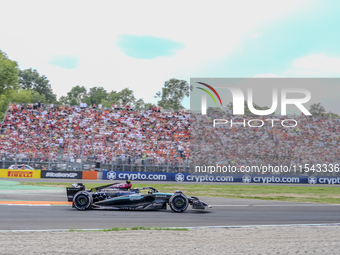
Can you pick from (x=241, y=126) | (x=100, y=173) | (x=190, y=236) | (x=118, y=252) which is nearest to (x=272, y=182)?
(x=241, y=126)

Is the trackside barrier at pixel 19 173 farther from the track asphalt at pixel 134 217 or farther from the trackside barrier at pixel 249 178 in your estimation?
the track asphalt at pixel 134 217

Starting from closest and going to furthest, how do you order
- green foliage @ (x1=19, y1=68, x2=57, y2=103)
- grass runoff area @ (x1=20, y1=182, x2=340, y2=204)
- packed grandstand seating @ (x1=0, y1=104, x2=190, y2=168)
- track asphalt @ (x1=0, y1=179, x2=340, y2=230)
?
track asphalt @ (x1=0, y1=179, x2=340, y2=230)
grass runoff area @ (x1=20, y1=182, x2=340, y2=204)
packed grandstand seating @ (x1=0, y1=104, x2=190, y2=168)
green foliage @ (x1=19, y1=68, x2=57, y2=103)

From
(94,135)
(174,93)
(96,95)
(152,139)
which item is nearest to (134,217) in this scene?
(152,139)

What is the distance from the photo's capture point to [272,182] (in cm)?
3228

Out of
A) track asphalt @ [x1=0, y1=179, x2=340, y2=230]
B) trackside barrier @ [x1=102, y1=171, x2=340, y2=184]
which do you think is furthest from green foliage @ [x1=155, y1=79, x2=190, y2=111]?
track asphalt @ [x1=0, y1=179, x2=340, y2=230]

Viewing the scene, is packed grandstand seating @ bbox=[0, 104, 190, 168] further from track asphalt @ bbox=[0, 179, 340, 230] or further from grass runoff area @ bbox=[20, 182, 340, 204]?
track asphalt @ bbox=[0, 179, 340, 230]

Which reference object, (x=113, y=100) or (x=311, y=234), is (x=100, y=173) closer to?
(x=311, y=234)

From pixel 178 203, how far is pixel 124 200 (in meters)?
1.68

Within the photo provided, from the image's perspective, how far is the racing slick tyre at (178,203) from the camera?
1185cm

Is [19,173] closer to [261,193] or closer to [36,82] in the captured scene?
[261,193]

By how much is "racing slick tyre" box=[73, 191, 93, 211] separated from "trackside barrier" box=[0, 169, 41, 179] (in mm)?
19826

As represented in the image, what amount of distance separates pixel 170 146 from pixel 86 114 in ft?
33.5

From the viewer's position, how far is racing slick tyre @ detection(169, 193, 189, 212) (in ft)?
38.9

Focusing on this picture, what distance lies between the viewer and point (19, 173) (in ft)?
99.2
